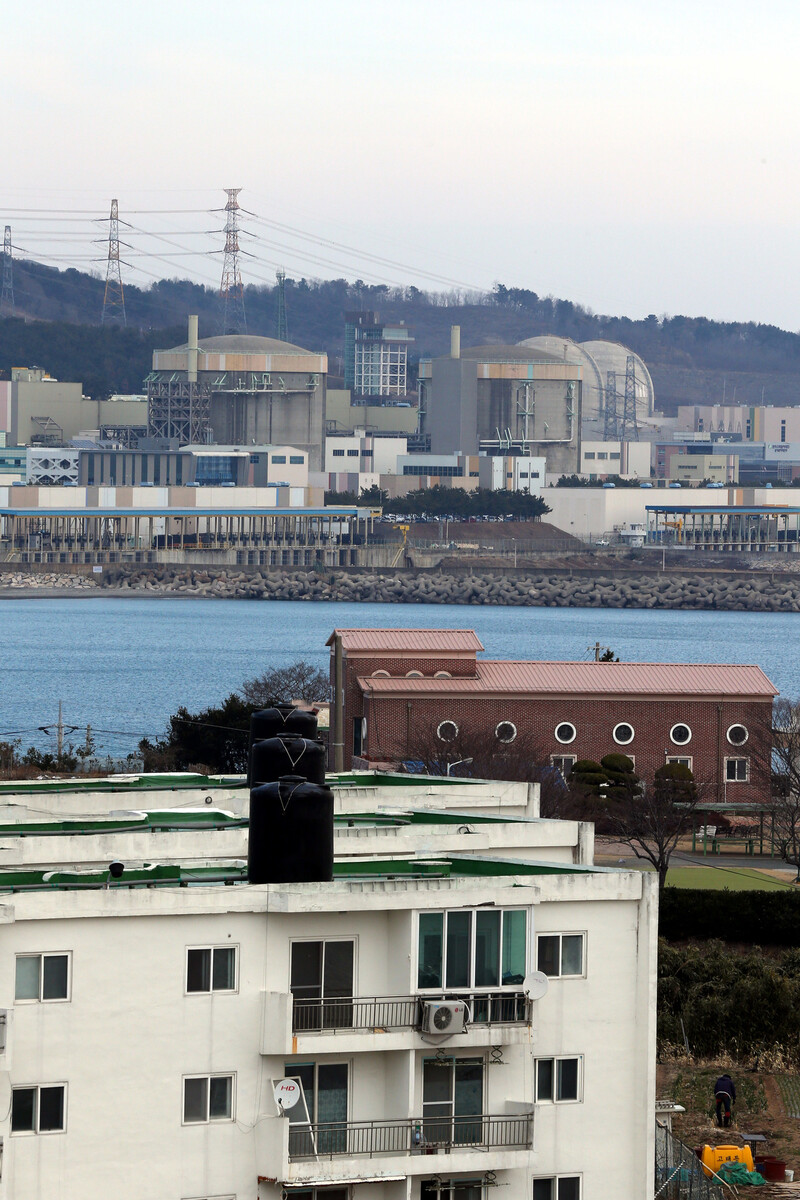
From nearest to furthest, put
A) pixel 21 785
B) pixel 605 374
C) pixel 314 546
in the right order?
pixel 21 785 → pixel 314 546 → pixel 605 374

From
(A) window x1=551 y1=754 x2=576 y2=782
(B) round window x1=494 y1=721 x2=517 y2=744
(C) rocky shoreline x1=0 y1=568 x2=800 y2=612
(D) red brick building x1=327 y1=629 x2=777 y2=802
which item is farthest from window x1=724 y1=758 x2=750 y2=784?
(C) rocky shoreline x1=0 y1=568 x2=800 y2=612

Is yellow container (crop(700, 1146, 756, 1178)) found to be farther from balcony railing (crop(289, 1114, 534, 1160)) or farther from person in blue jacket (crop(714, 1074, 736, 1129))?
balcony railing (crop(289, 1114, 534, 1160))

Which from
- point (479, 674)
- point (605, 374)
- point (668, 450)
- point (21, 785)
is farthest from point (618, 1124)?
point (605, 374)

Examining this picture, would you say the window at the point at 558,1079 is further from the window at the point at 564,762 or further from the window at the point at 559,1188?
the window at the point at 564,762

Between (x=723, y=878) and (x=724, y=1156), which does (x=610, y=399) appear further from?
(x=724, y=1156)

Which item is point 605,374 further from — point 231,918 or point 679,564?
point 231,918

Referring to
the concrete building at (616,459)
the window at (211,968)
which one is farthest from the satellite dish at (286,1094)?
the concrete building at (616,459)
